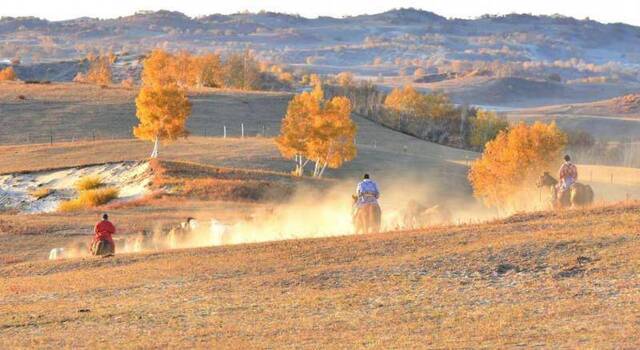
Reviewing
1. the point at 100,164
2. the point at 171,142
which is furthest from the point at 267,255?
the point at 171,142

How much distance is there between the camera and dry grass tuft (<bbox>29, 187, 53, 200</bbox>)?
205 feet

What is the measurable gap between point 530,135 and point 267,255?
46.7 meters

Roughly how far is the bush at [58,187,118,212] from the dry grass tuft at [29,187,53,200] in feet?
11.7

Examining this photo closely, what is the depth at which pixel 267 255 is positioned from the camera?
1032 inches

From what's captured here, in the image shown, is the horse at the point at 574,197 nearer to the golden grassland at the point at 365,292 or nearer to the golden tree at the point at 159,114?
the golden grassland at the point at 365,292

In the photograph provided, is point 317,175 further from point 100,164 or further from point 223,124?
point 223,124

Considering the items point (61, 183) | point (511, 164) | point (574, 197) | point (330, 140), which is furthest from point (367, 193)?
point (330, 140)

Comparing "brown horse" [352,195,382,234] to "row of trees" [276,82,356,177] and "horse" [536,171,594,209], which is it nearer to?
"horse" [536,171,594,209]

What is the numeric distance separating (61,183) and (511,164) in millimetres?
28475

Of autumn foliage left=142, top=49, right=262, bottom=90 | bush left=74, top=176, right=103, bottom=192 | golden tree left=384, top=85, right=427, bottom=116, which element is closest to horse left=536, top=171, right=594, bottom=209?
bush left=74, top=176, right=103, bottom=192

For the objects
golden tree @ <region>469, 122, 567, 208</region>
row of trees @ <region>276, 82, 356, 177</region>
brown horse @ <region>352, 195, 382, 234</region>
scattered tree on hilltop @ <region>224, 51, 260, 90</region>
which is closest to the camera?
brown horse @ <region>352, 195, 382, 234</region>

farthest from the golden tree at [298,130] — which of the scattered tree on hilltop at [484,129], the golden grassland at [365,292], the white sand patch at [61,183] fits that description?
the scattered tree on hilltop at [484,129]

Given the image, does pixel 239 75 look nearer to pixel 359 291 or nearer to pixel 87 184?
pixel 87 184

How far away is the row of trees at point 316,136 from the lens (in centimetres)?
7594
